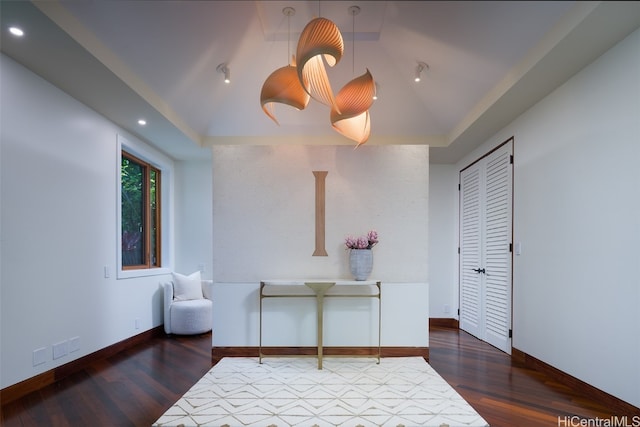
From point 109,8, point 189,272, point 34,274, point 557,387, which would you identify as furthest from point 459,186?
point 34,274

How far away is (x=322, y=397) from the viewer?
2740 millimetres

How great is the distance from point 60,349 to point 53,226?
1080mm

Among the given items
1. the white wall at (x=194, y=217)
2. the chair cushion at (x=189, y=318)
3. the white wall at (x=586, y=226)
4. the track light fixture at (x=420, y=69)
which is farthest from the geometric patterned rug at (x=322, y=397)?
the track light fixture at (x=420, y=69)

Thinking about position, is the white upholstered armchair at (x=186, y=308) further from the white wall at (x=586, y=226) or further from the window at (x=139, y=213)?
the white wall at (x=586, y=226)

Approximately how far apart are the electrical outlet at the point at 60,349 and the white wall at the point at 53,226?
4 centimetres

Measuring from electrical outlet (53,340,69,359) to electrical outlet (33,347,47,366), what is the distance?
108 millimetres

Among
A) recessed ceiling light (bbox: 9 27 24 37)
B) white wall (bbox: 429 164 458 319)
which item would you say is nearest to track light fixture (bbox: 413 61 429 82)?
white wall (bbox: 429 164 458 319)

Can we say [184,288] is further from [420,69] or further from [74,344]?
[420,69]

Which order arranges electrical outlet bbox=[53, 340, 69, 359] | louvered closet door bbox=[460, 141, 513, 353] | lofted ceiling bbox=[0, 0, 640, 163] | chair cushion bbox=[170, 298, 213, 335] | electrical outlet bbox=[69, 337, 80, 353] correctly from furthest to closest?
chair cushion bbox=[170, 298, 213, 335], louvered closet door bbox=[460, 141, 513, 353], electrical outlet bbox=[69, 337, 80, 353], electrical outlet bbox=[53, 340, 69, 359], lofted ceiling bbox=[0, 0, 640, 163]

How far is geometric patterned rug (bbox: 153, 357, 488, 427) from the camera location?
2363 mm

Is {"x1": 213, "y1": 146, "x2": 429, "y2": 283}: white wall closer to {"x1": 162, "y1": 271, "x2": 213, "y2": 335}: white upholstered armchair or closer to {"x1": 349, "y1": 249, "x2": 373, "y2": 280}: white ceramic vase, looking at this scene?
{"x1": 349, "y1": 249, "x2": 373, "y2": 280}: white ceramic vase

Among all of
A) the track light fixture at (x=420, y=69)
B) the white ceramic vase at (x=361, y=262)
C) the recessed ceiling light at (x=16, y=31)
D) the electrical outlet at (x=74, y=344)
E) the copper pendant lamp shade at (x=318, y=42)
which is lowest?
the electrical outlet at (x=74, y=344)

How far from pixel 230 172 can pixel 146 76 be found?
3.96ft

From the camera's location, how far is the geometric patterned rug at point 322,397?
2363 mm
